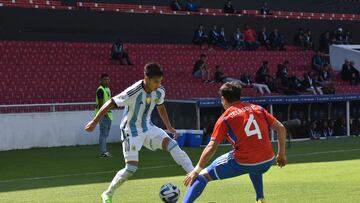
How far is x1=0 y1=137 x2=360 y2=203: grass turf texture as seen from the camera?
38.0 ft

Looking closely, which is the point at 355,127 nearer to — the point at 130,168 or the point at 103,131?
the point at 103,131

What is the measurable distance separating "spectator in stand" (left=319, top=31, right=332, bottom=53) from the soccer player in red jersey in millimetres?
31440

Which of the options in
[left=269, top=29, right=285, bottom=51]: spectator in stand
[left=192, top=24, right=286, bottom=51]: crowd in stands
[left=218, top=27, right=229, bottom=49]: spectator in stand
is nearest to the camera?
[left=192, top=24, right=286, bottom=51]: crowd in stands

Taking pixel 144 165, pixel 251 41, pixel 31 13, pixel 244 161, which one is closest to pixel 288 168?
pixel 144 165

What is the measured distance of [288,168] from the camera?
16.0 m

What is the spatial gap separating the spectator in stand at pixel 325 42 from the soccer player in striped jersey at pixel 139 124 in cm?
2933

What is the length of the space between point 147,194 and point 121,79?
1842cm

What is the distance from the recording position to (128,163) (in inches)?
415

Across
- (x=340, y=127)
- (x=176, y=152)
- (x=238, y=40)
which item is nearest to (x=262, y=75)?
(x=238, y=40)

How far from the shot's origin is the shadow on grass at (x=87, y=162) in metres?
14.7

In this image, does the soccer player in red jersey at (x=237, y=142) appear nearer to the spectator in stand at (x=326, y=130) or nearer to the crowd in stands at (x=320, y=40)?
the spectator in stand at (x=326, y=130)

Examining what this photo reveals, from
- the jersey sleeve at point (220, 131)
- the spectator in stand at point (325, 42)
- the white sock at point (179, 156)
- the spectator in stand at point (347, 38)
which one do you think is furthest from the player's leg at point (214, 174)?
the spectator in stand at point (347, 38)

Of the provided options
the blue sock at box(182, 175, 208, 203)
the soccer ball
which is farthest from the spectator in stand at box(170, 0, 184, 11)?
the blue sock at box(182, 175, 208, 203)

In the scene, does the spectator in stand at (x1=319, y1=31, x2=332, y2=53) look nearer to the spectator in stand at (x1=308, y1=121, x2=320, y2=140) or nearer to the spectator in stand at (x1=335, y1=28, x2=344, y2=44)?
the spectator in stand at (x1=335, y1=28, x2=344, y2=44)
